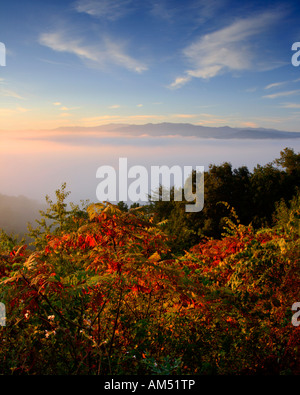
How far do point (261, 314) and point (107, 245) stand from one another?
76.5 inches

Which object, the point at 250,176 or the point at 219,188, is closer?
the point at 219,188

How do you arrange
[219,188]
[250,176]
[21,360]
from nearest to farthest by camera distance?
[21,360] < [219,188] < [250,176]

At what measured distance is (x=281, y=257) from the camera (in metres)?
3.88

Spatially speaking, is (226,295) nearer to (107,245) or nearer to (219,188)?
(107,245)

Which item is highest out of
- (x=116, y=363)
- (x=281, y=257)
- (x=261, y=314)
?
(x=281, y=257)

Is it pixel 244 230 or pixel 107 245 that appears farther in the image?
pixel 244 230

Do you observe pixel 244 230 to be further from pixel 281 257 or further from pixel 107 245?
pixel 107 245

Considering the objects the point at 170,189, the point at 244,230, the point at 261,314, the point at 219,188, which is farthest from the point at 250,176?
the point at 261,314

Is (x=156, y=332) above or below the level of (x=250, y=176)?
below

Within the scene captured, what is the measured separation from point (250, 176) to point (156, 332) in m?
32.0

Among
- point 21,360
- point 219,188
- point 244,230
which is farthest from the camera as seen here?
A: point 219,188

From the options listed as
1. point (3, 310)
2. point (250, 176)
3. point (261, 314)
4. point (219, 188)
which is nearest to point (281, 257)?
point (261, 314)
